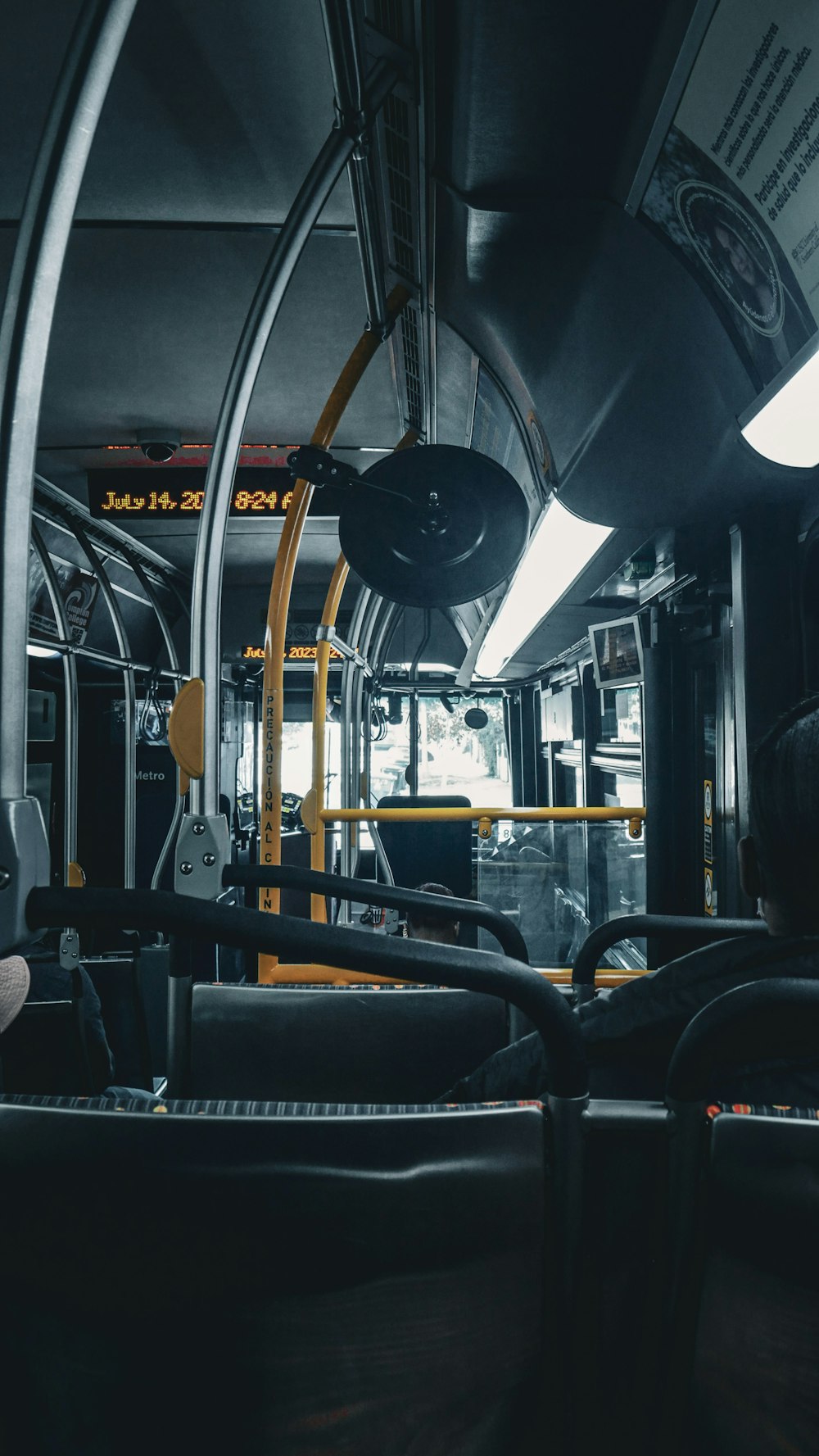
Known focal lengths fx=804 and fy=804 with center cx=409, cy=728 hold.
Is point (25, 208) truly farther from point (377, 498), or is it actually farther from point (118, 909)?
point (377, 498)

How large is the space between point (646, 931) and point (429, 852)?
4.57 meters

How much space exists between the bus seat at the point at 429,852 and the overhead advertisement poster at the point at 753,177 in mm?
4520

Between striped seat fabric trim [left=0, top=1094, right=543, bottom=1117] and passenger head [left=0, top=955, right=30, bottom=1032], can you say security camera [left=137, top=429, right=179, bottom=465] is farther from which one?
striped seat fabric trim [left=0, top=1094, right=543, bottom=1117]

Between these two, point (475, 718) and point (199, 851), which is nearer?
point (199, 851)

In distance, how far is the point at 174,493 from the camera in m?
4.04

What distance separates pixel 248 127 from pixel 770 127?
4.59 feet

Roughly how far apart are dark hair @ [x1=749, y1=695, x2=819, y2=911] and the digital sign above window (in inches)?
126

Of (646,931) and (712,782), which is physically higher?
(712,782)

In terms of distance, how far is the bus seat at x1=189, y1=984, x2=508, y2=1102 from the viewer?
157 centimetres

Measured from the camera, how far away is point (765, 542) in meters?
2.13

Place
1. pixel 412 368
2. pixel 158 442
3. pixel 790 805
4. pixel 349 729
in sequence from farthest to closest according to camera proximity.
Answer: pixel 349 729 → pixel 158 442 → pixel 412 368 → pixel 790 805

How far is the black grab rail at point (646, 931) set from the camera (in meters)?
1.35

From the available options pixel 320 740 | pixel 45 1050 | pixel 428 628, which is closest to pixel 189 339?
pixel 428 628

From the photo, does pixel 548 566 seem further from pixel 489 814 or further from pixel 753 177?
pixel 753 177
